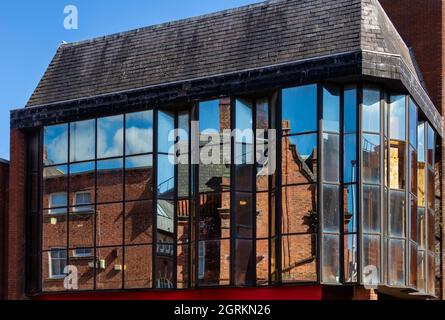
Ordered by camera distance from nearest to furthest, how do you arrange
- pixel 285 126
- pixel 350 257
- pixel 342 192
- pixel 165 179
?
pixel 350 257, pixel 342 192, pixel 285 126, pixel 165 179

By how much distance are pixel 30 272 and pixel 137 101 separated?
626 cm

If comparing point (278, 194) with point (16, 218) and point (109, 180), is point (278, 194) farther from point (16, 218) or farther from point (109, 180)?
point (16, 218)

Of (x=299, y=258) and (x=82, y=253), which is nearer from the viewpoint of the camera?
(x=299, y=258)

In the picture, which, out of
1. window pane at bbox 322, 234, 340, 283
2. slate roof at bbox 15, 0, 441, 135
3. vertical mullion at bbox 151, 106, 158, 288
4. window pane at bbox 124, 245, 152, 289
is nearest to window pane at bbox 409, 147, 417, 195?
slate roof at bbox 15, 0, 441, 135

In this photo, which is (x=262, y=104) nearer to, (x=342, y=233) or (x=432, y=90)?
(x=342, y=233)

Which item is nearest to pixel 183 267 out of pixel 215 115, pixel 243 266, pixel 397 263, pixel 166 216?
pixel 166 216

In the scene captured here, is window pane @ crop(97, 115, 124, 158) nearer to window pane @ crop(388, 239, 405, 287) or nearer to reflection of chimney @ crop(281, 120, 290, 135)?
reflection of chimney @ crop(281, 120, 290, 135)

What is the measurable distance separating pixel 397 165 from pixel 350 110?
6.83ft

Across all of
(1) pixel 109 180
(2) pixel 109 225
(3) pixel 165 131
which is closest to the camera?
(3) pixel 165 131

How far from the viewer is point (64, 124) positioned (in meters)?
28.9

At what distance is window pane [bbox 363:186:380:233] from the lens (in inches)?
958

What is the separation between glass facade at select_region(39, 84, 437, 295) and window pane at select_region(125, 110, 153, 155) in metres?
0.03

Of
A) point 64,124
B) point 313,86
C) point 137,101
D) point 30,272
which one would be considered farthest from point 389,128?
point 30,272

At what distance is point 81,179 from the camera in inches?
1112
